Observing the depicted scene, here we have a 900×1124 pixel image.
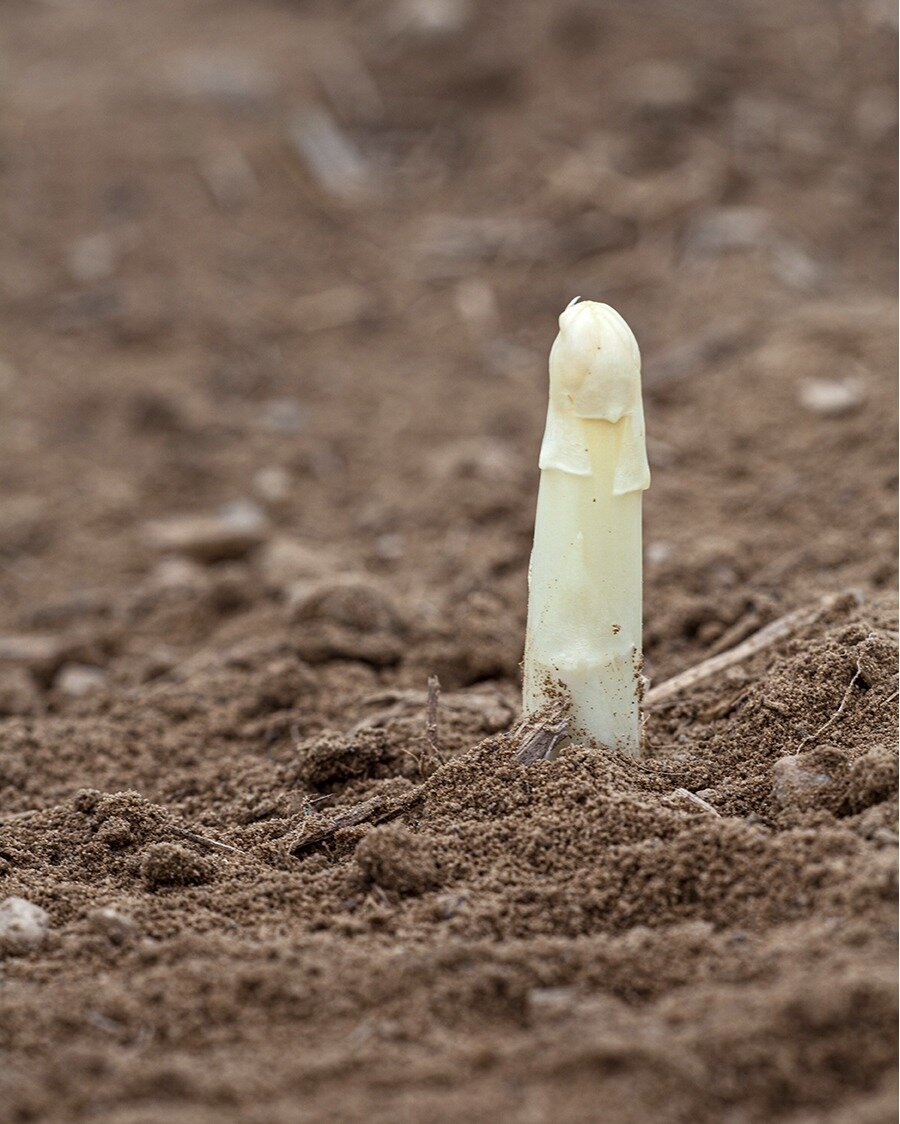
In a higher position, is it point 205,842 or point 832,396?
point 832,396

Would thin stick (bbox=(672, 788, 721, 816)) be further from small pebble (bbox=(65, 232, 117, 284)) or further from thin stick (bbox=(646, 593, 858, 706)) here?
small pebble (bbox=(65, 232, 117, 284))

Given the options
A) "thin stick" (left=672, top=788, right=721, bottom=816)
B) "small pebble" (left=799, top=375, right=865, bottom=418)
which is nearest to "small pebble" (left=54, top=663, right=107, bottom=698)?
"thin stick" (left=672, top=788, right=721, bottom=816)

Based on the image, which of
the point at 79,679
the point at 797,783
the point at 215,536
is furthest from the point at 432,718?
the point at 215,536

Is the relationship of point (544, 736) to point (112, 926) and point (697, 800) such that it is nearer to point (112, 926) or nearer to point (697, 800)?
point (697, 800)

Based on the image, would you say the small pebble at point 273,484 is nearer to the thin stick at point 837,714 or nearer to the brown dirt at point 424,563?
the brown dirt at point 424,563

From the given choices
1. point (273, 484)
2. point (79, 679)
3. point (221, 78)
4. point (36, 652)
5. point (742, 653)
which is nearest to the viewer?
point (742, 653)

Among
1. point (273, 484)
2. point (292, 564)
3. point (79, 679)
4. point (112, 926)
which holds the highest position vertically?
point (273, 484)

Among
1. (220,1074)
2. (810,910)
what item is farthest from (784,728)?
(220,1074)
